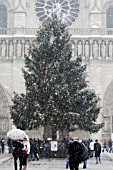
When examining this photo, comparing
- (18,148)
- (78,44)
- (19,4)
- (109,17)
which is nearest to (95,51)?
(78,44)

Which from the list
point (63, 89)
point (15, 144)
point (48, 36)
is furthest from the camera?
point (48, 36)

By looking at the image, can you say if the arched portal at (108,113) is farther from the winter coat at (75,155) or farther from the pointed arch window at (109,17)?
the winter coat at (75,155)

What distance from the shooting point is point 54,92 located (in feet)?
81.0

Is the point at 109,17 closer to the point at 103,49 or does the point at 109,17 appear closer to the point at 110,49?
the point at 110,49

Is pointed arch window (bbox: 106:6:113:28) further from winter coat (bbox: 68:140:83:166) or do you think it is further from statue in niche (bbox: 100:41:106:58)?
winter coat (bbox: 68:140:83:166)

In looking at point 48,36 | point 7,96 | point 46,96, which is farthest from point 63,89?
point 7,96

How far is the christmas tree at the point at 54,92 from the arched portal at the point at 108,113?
9.06m

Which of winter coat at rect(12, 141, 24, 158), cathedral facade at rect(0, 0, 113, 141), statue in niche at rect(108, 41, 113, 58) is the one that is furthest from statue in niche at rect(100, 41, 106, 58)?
winter coat at rect(12, 141, 24, 158)

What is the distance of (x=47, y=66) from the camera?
84.0 feet

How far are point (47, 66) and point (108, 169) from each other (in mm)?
9117

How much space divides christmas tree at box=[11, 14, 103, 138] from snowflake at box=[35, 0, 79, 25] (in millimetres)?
11304

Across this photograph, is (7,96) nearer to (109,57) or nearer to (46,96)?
(109,57)

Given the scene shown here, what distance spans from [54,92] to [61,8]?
1535 centimetres

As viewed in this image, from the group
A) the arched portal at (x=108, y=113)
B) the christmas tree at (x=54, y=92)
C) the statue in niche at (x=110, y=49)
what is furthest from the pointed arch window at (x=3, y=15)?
the christmas tree at (x=54, y=92)
